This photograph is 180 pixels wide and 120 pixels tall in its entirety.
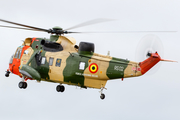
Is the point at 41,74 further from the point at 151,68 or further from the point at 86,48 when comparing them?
the point at 151,68

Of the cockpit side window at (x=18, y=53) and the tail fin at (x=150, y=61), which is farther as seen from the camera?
the cockpit side window at (x=18, y=53)

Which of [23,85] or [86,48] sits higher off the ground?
[86,48]

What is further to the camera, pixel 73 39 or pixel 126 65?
pixel 73 39

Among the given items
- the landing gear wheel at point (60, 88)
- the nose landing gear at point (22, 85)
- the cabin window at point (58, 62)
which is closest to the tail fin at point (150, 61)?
the cabin window at point (58, 62)

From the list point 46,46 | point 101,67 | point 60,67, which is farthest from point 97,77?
point 46,46

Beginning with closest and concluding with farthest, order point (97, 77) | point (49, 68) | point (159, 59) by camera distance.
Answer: point (159, 59) → point (97, 77) → point (49, 68)

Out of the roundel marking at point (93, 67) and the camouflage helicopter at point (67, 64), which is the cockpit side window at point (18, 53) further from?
the roundel marking at point (93, 67)

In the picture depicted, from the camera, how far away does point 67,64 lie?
28203 mm

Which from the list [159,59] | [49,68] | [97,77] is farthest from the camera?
[49,68]

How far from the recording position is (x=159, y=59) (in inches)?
1001

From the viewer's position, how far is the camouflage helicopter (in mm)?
26391

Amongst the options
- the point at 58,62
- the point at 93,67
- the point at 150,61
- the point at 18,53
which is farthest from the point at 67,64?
the point at 150,61

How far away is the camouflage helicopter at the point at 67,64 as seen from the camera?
2639 centimetres

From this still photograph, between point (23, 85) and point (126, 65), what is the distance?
8509mm
